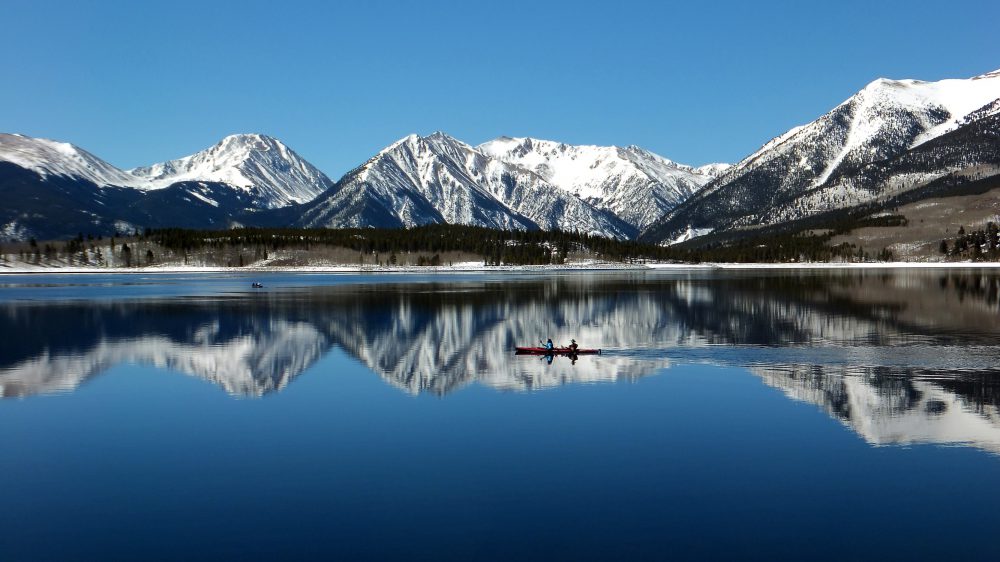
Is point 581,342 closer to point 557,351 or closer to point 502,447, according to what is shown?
point 557,351

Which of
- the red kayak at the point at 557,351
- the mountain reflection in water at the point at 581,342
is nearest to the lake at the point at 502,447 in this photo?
the mountain reflection in water at the point at 581,342

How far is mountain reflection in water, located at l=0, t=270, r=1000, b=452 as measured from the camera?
44.5 meters

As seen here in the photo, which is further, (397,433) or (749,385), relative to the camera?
(749,385)

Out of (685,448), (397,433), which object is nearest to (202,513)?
(397,433)

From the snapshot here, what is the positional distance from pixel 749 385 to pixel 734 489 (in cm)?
2192

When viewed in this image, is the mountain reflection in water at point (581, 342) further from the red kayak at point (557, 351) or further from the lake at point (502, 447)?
the red kayak at point (557, 351)

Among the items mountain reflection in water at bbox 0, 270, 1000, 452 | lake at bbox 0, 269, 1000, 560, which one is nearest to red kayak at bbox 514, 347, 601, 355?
lake at bbox 0, 269, 1000, 560

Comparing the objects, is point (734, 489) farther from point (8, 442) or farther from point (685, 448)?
point (8, 442)

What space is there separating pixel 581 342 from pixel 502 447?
38917 millimetres

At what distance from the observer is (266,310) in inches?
4296

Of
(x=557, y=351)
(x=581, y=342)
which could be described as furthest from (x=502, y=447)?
(x=581, y=342)

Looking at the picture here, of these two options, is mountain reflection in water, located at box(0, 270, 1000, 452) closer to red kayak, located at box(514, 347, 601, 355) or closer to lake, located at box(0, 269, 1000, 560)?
lake, located at box(0, 269, 1000, 560)

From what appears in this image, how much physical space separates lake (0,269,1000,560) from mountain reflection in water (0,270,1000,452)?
1.34ft

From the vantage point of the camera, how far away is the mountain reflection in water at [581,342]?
44519 millimetres
